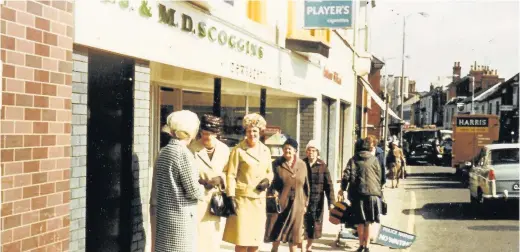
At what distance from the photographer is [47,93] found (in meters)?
4.11

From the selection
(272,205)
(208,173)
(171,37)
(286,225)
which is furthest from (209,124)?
(286,225)

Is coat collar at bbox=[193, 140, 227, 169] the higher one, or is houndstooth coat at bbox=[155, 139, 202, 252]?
coat collar at bbox=[193, 140, 227, 169]

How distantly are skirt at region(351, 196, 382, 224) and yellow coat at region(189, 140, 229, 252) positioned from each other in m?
2.97

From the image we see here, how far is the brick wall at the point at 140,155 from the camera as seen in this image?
5637 millimetres

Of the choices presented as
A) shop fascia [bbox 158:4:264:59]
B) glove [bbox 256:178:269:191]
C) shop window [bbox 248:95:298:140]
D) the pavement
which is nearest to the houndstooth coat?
glove [bbox 256:178:269:191]

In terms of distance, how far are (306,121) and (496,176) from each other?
13.5 ft

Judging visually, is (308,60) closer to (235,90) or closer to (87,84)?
(235,90)

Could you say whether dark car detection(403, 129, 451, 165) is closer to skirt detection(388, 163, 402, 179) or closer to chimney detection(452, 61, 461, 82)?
skirt detection(388, 163, 402, 179)

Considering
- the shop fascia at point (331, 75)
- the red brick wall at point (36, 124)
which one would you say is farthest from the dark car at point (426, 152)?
the red brick wall at point (36, 124)

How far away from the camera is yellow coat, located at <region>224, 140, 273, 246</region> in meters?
5.77

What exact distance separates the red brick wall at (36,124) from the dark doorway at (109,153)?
0.88 m

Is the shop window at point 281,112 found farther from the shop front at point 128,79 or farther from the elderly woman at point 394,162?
the elderly woman at point 394,162

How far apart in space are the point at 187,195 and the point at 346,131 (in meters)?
14.6

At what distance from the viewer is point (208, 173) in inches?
205
